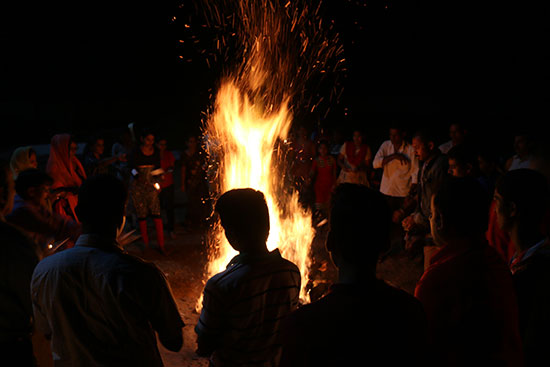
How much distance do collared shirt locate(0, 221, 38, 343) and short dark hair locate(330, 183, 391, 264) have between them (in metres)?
2.08

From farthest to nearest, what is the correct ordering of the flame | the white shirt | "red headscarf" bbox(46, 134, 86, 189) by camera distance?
the white shirt < "red headscarf" bbox(46, 134, 86, 189) < the flame

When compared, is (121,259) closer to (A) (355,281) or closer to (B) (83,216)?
(B) (83,216)

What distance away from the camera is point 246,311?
7.80 feet

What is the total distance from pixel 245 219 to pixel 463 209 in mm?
1196

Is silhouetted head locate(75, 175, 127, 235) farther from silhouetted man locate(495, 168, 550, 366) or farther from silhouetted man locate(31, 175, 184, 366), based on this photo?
silhouetted man locate(495, 168, 550, 366)

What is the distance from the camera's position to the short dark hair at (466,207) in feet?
8.34

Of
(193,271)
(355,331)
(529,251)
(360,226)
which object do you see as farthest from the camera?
(193,271)

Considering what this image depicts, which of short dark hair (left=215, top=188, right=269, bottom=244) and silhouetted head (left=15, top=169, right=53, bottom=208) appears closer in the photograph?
short dark hair (left=215, top=188, right=269, bottom=244)

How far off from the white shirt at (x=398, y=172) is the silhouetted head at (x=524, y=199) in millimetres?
6203

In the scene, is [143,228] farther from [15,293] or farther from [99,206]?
[99,206]

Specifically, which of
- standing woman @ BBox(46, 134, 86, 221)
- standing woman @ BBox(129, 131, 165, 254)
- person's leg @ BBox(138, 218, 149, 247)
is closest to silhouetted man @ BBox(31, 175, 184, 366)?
standing woman @ BBox(46, 134, 86, 221)

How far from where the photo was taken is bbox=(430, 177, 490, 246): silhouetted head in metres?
2.54

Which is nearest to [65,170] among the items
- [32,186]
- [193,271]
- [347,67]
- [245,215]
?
[193,271]

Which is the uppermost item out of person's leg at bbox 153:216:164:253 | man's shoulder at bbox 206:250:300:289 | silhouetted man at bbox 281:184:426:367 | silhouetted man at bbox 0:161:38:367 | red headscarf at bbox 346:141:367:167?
silhouetted man at bbox 281:184:426:367
